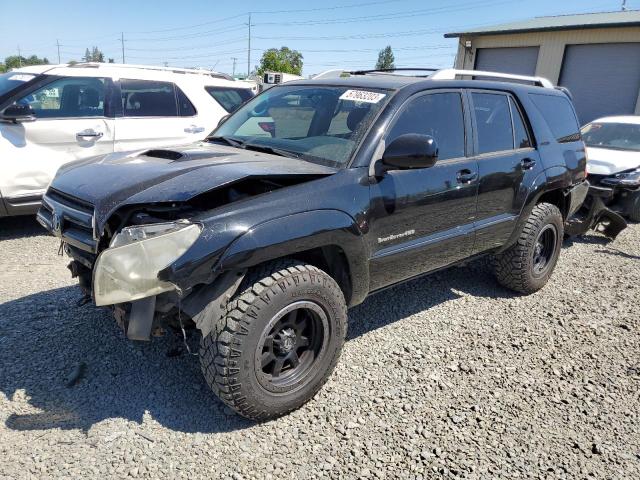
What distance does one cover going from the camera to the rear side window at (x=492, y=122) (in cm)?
392

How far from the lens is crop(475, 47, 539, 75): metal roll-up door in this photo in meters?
18.7

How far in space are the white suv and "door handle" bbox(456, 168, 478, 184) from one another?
348cm

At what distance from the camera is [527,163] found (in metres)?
4.27

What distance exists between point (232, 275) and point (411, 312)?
214 centimetres

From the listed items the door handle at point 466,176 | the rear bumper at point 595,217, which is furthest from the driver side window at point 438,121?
the rear bumper at point 595,217

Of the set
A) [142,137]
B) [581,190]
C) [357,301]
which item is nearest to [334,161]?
[357,301]

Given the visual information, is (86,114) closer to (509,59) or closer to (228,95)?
(228,95)

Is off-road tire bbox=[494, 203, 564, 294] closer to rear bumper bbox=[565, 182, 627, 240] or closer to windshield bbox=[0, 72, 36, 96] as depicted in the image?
rear bumper bbox=[565, 182, 627, 240]

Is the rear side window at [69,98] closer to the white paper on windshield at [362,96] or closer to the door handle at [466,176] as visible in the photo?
the white paper on windshield at [362,96]

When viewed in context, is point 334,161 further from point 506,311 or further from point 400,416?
point 506,311

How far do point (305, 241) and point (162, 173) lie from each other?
888 millimetres

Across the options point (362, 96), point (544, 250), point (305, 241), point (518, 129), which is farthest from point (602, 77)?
point (305, 241)

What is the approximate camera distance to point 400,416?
290 cm

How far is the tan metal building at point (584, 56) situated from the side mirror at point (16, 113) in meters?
16.5
